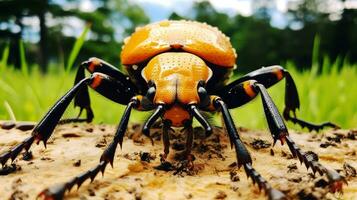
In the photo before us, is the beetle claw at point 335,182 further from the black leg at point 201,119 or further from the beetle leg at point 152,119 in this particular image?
the beetle leg at point 152,119

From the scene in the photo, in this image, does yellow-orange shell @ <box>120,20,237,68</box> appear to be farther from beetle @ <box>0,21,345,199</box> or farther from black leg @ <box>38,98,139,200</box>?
black leg @ <box>38,98,139,200</box>

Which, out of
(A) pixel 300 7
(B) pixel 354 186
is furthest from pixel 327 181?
(A) pixel 300 7

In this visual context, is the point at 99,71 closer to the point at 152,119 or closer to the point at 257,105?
the point at 152,119

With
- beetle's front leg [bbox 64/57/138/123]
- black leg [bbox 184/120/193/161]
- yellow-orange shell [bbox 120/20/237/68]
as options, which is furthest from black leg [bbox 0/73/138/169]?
black leg [bbox 184/120/193/161]

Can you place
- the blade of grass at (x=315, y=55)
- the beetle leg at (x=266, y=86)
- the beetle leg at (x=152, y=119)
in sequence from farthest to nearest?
the blade of grass at (x=315, y=55), the beetle leg at (x=266, y=86), the beetle leg at (x=152, y=119)

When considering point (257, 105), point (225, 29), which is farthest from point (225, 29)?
point (257, 105)

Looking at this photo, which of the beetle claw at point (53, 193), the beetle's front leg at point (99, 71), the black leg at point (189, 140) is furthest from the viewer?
the beetle's front leg at point (99, 71)

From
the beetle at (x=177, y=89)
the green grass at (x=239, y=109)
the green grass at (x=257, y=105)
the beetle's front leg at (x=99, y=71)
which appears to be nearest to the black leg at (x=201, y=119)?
the beetle at (x=177, y=89)
